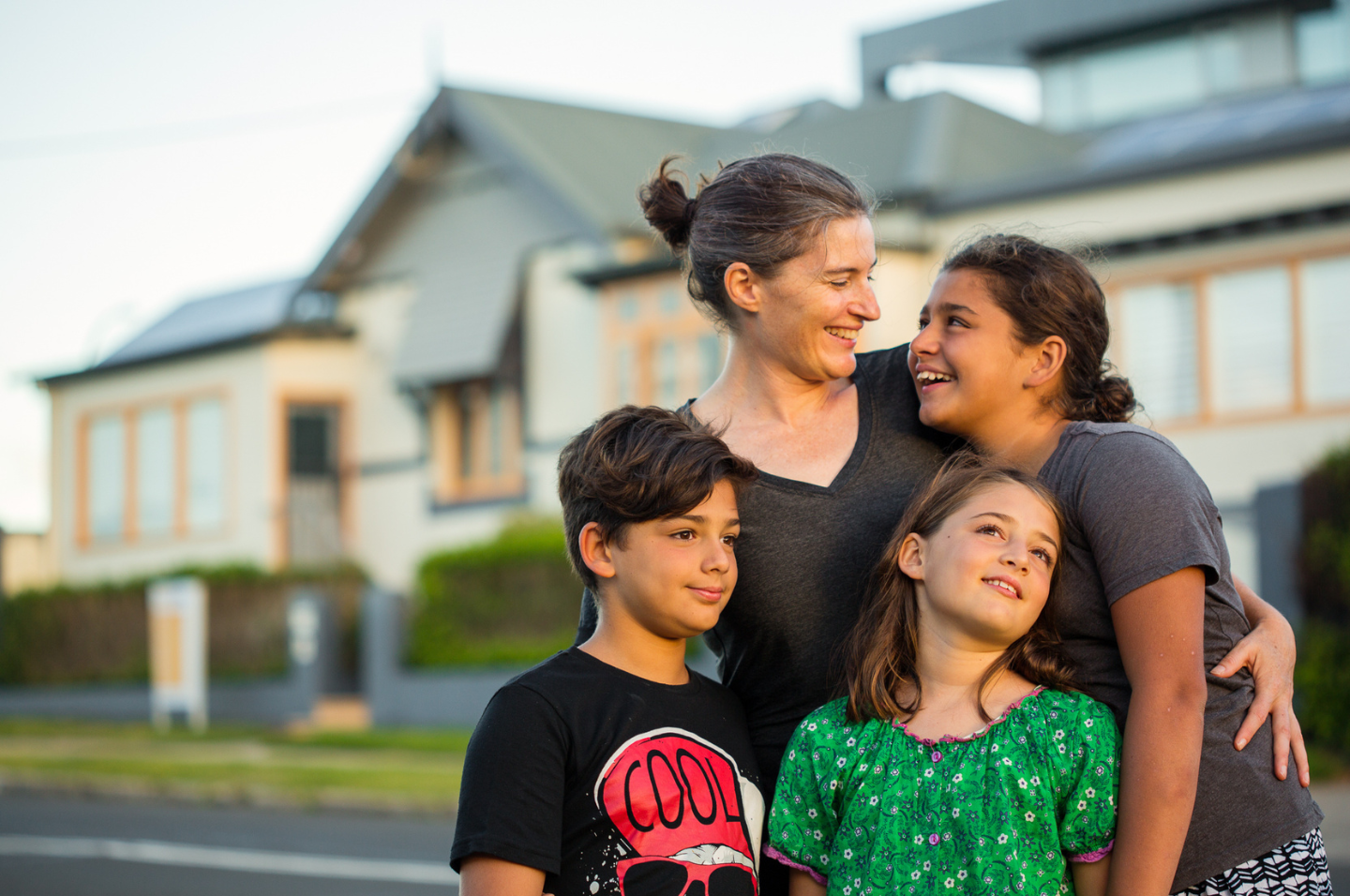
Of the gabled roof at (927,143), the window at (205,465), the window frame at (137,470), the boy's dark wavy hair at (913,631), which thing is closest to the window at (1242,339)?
the gabled roof at (927,143)

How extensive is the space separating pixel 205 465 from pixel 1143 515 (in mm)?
22701

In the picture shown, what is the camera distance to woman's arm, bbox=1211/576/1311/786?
2.68 m

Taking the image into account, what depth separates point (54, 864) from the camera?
386 inches

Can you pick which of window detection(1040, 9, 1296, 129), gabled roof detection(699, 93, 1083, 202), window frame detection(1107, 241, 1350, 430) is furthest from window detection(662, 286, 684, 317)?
window detection(1040, 9, 1296, 129)

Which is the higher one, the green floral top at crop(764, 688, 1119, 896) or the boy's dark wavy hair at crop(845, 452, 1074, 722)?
the boy's dark wavy hair at crop(845, 452, 1074, 722)

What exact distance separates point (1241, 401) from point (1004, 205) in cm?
340

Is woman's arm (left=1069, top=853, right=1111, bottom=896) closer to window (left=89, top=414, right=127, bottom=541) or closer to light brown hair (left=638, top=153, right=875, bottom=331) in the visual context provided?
light brown hair (left=638, top=153, right=875, bottom=331)

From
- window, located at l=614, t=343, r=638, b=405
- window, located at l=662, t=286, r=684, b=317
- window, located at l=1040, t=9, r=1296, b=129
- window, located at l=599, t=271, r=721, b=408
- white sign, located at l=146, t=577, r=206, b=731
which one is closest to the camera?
window, located at l=599, t=271, r=721, b=408

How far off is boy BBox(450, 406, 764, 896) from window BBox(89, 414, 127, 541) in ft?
77.5

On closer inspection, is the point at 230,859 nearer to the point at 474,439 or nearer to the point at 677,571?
the point at 677,571

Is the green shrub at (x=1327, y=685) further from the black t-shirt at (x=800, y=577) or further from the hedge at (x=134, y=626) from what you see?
the hedge at (x=134, y=626)

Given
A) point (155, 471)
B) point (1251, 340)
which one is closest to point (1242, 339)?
point (1251, 340)

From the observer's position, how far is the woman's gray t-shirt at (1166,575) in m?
Result: 2.61

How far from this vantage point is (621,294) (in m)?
19.6
